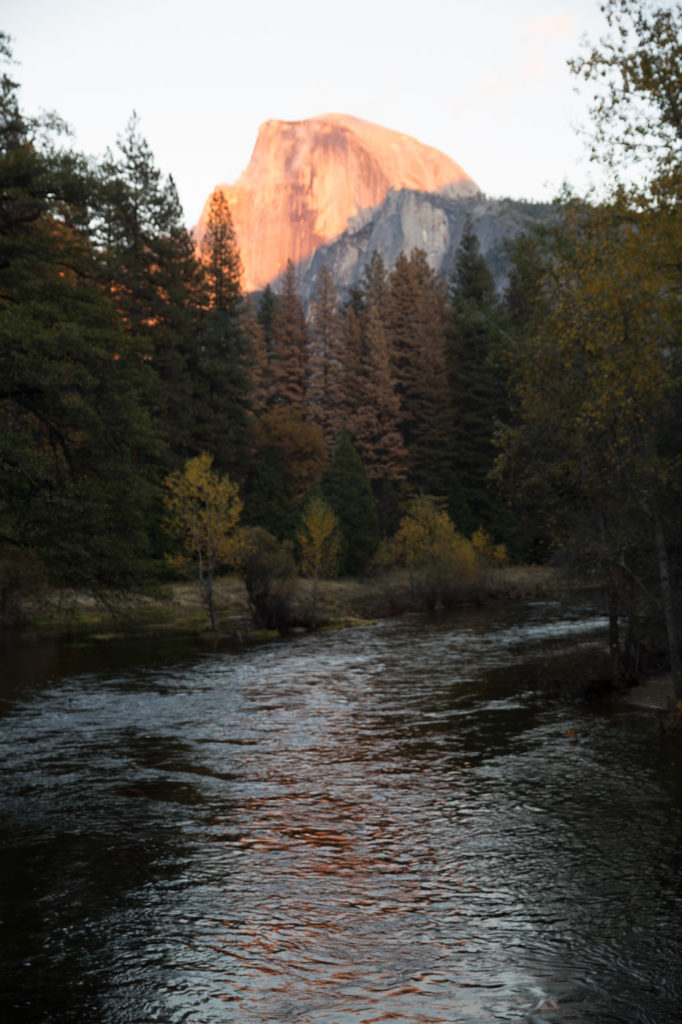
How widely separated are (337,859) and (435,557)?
4360cm

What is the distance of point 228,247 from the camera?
74.6m

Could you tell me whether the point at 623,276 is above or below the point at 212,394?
below

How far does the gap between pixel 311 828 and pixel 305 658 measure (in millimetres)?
19576

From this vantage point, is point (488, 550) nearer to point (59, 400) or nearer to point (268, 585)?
point (268, 585)

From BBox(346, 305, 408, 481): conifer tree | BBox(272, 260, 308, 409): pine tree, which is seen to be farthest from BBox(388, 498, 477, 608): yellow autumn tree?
BBox(272, 260, 308, 409): pine tree

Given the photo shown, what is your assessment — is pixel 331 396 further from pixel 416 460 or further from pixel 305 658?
pixel 305 658

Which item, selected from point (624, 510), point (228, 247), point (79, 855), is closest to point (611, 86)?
point (624, 510)

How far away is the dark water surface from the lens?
963 centimetres

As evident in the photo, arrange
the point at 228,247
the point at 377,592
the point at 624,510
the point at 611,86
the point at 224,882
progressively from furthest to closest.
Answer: the point at 228,247
the point at 377,592
the point at 624,510
the point at 611,86
the point at 224,882

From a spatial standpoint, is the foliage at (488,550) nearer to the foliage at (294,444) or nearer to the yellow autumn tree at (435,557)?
the yellow autumn tree at (435,557)

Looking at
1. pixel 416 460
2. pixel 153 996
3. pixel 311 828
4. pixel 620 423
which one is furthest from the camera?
pixel 416 460

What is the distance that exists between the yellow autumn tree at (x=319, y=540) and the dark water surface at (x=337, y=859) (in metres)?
30.3

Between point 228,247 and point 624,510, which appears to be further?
point 228,247

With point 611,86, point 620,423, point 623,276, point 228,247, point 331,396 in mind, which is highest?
point 228,247
